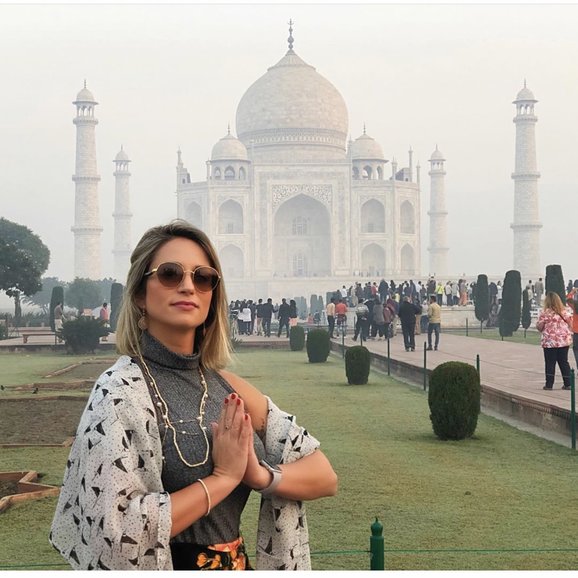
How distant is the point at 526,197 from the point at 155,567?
45.2 meters

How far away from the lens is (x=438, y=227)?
5144cm

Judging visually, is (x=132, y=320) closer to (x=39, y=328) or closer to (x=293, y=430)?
(x=293, y=430)

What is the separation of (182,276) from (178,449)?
29 cm

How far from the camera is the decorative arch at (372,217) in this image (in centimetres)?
4694

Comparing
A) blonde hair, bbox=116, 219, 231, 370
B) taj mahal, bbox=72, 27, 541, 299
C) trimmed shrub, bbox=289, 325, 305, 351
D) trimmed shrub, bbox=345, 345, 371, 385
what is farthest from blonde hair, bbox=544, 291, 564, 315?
taj mahal, bbox=72, 27, 541, 299

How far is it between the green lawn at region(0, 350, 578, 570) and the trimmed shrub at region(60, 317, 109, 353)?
9.70 m

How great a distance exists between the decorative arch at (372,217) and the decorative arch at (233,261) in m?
5.28

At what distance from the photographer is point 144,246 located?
1.95m

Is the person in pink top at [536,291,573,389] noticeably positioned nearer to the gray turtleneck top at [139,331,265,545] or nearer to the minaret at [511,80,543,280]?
the gray turtleneck top at [139,331,265,545]

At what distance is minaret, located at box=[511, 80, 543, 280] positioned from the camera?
4550 cm

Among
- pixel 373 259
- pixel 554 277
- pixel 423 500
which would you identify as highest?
pixel 373 259

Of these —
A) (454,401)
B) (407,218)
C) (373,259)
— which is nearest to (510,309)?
(454,401)

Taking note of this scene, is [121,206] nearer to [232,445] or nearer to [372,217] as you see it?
[372,217]

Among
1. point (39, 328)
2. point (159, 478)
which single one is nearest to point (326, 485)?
point (159, 478)
